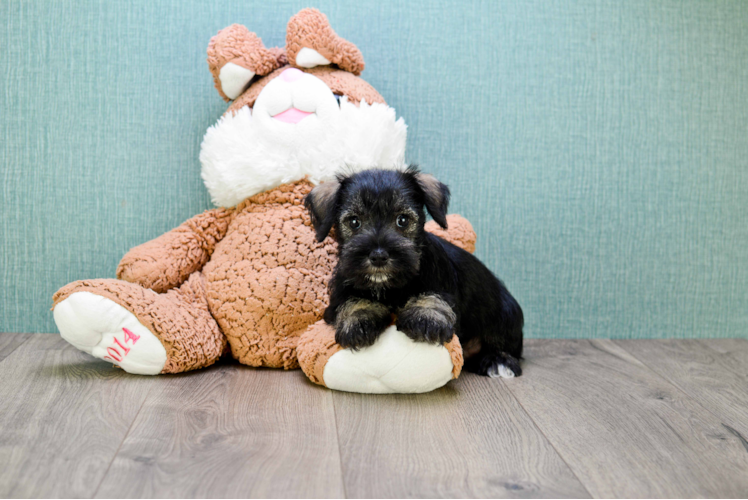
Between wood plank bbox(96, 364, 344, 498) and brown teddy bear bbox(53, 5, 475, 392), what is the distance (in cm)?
15

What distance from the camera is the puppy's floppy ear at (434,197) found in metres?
1.96

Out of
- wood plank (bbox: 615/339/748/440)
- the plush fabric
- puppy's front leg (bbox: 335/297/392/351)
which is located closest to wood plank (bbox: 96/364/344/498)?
puppy's front leg (bbox: 335/297/392/351)

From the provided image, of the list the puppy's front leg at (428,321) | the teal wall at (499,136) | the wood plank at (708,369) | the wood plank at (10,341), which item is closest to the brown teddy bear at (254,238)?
the puppy's front leg at (428,321)

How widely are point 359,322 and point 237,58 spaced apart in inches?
45.9

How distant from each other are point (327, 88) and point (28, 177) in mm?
1406

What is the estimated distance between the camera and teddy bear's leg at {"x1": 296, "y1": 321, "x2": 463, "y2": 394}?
6.13 ft

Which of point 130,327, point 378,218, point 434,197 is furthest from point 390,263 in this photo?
point 130,327

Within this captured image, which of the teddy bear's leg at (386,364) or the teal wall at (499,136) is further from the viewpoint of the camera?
the teal wall at (499,136)

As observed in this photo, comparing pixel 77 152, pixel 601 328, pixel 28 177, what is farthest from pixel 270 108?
pixel 601 328

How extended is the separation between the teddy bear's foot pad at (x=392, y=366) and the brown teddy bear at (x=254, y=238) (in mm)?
97

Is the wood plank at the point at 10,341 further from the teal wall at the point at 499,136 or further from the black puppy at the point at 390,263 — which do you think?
the black puppy at the point at 390,263

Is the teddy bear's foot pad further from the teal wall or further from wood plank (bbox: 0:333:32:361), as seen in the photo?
wood plank (bbox: 0:333:32:361)

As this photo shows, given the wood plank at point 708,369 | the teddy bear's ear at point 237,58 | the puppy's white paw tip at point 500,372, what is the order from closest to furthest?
the wood plank at point 708,369 → the puppy's white paw tip at point 500,372 → the teddy bear's ear at point 237,58

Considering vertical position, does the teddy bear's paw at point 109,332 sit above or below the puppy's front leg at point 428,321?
below
